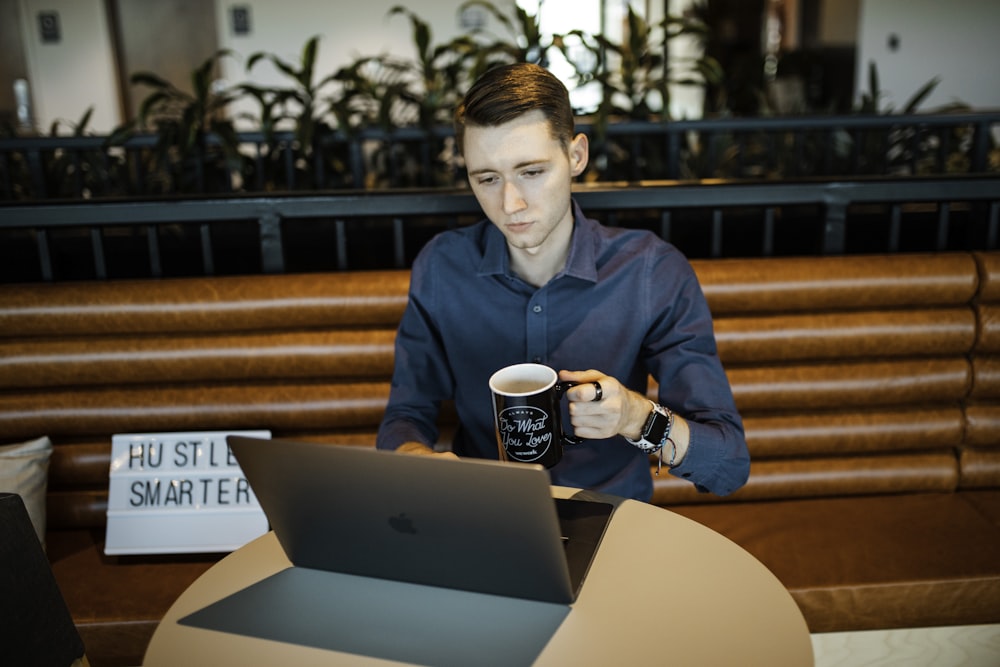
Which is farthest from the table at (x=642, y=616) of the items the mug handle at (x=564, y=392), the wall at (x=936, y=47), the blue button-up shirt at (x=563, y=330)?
the wall at (x=936, y=47)

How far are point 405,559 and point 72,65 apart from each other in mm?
7203

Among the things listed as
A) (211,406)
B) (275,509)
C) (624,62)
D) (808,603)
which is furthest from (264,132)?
(808,603)

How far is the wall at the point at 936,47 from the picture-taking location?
20.4 feet

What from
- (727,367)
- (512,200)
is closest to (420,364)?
(512,200)

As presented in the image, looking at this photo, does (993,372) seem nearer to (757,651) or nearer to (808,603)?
(808,603)

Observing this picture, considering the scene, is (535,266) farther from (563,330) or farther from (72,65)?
(72,65)

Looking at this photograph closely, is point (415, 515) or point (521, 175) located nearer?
point (415, 515)

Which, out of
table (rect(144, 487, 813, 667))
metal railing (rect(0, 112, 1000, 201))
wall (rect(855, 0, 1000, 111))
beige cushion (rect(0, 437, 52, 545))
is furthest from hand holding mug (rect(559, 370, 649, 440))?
wall (rect(855, 0, 1000, 111))

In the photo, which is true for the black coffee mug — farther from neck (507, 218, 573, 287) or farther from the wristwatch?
neck (507, 218, 573, 287)

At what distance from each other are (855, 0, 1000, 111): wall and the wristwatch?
239 inches

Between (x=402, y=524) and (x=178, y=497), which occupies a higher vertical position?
(x=402, y=524)

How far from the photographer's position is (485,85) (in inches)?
50.5

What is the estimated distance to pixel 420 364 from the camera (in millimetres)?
1495

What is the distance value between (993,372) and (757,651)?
134cm
